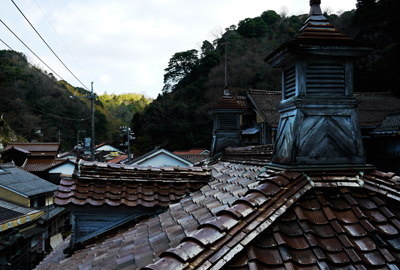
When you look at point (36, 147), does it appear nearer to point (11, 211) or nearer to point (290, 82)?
point (11, 211)

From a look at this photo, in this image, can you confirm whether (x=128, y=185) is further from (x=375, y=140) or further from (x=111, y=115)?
(x=111, y=115)

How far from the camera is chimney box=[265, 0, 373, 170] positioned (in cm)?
299

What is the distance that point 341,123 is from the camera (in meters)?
3.11

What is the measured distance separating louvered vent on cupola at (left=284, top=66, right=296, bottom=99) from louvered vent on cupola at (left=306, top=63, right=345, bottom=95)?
0.18m

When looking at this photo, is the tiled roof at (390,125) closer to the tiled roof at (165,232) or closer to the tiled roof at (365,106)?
the tiled roof at (365,106)

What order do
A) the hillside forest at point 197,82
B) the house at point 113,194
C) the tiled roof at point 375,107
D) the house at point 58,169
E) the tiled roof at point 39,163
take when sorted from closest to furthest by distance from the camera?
the house at point 113,194, the tiled roof at point 375,107, the hillside forest at point 197,82, the house at point 58,169, the tiled roof at point 39,163

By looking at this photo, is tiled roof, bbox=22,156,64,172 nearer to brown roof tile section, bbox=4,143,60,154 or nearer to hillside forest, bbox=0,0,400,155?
brown roof tile section, bbox=4,143,60,154

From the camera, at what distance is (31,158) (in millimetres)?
30391

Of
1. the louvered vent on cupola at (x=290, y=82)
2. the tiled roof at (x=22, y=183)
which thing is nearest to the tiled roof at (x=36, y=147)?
the tiled roof at (x=22, y=183)

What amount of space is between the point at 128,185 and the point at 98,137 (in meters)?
56.5

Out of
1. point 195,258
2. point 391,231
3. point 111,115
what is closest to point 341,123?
Result: point 391,231

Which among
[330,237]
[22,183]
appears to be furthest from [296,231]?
[22,183]

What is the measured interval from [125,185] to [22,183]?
1978 cm

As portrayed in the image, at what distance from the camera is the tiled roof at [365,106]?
1805cm
